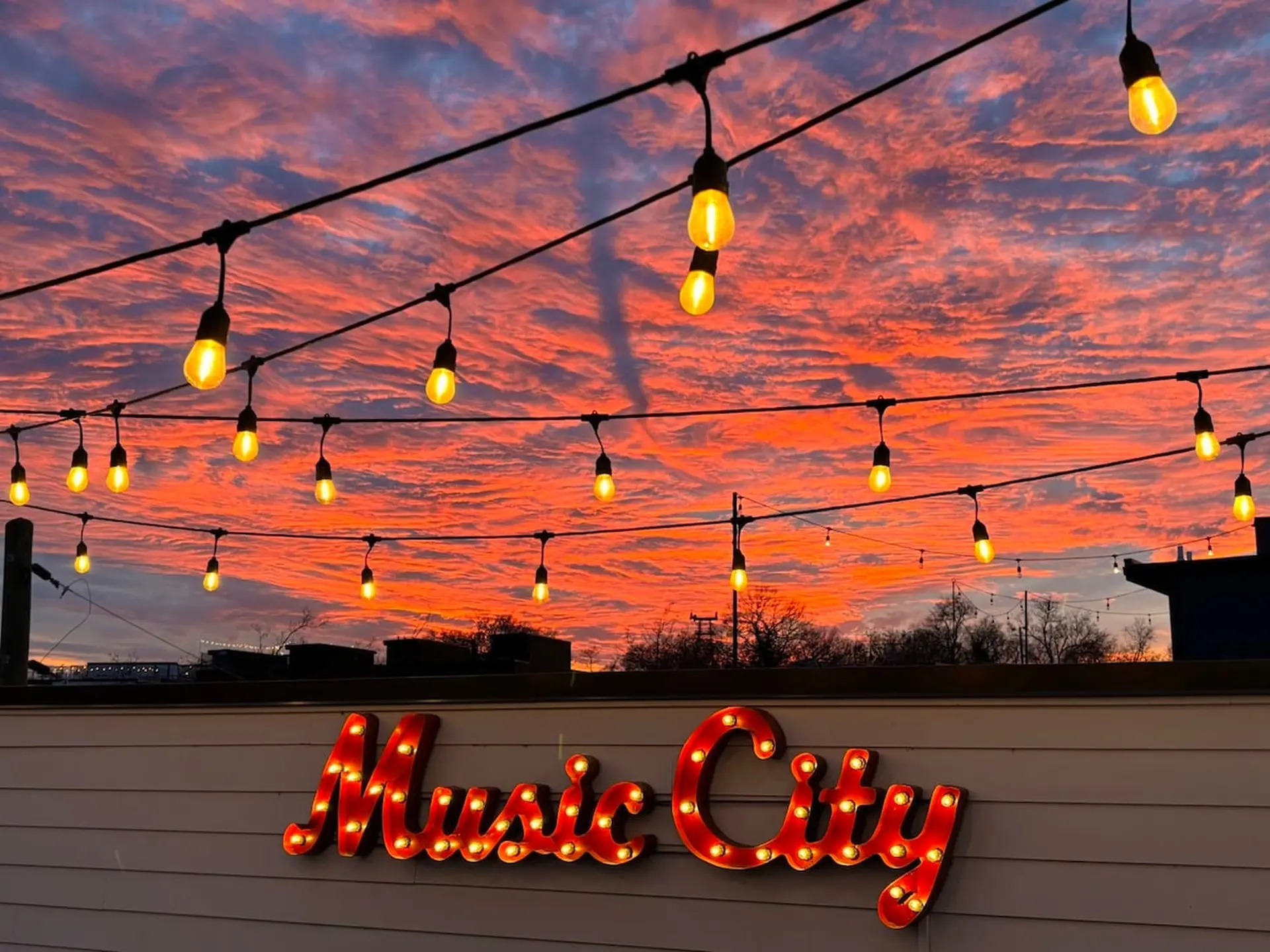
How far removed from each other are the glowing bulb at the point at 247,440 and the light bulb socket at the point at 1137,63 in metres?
6.09

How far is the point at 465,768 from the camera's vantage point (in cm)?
700

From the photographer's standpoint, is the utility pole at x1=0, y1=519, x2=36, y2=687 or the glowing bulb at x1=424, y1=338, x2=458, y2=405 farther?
the utility pole at x1=0, y1=519, x2=36, y2=687

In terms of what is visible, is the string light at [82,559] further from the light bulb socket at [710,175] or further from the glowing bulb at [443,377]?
the light bulb socket at [710,175]

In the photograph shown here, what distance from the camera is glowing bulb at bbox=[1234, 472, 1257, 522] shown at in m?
11.6

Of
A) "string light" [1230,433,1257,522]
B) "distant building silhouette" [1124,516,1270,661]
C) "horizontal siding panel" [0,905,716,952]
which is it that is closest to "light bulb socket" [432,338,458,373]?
"horizontal siding panel" [0,905,716,952]

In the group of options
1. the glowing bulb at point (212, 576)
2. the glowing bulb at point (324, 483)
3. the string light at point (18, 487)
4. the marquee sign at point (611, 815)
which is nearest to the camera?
the marquee sign at point (611, 815)

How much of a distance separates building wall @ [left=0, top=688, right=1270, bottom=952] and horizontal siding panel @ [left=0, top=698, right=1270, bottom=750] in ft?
0.03

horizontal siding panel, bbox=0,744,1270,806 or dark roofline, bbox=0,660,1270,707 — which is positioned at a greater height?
dark roofline, bbox=0,660,1270,707

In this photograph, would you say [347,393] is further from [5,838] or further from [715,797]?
[715,797]

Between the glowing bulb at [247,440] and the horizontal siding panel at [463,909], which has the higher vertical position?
the glowing bulb at [247,440]

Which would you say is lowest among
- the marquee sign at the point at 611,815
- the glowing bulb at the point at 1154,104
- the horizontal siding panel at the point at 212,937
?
the horizontal siding panel at the point at 212,937

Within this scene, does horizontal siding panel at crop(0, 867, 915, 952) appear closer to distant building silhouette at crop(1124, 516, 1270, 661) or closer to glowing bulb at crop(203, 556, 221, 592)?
glowing bulb at crop(203, 556, 221, 592)

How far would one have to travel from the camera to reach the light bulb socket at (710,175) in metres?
4.45

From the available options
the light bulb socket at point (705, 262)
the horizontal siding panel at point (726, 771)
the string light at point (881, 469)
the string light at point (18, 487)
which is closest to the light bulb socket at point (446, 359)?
the horizontal siding panel at point (726, 771)
